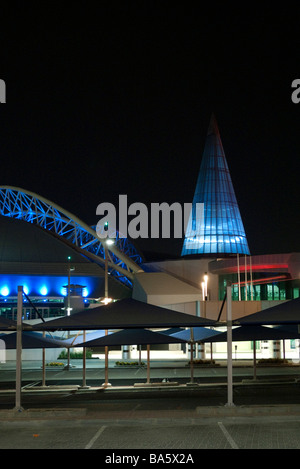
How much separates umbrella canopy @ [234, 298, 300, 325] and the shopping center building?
3601 cm

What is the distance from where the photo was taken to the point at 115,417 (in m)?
20.9

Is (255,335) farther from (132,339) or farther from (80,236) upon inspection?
(80,236)

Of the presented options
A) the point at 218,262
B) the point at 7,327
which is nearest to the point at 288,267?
the point at 218,262

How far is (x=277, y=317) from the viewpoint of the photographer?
23469 millimetres

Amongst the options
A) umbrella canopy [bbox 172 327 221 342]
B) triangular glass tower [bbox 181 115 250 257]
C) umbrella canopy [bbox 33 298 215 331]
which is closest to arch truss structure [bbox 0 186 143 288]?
triangular glass tower [bbox 181 115 250 257]

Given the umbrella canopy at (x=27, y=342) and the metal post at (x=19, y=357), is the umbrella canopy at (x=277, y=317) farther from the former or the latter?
the umbrella canopy at (x=27, y=342)

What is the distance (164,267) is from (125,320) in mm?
64845

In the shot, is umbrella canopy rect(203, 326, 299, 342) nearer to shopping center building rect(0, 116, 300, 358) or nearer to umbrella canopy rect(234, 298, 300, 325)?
umbrella canopy rect(234, 298, 300, 325)

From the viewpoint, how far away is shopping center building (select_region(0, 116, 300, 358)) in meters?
75.4

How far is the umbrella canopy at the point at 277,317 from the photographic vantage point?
2331cm

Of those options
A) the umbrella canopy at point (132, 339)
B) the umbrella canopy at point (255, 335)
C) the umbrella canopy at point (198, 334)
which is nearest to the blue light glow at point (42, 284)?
the umbrella canopy at point (198, 334)

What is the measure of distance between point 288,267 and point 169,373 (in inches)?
1217

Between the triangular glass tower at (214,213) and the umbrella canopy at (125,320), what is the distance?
3197 inches
